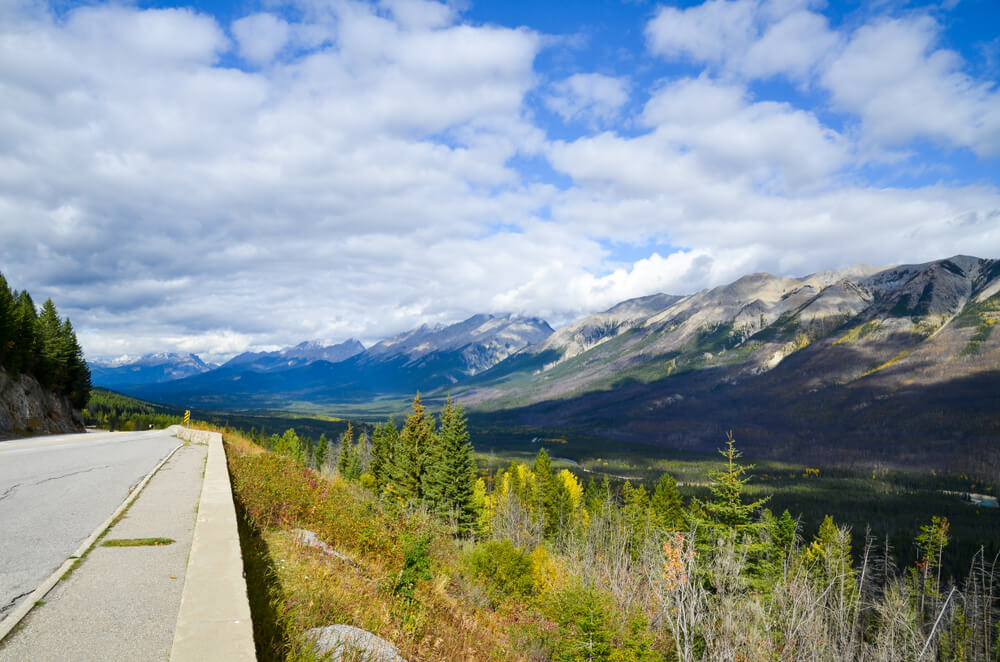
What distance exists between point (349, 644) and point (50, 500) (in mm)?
8822

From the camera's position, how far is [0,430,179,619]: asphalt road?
613cm

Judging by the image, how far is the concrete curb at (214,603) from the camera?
3.66 metres

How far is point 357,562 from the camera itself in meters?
9.70

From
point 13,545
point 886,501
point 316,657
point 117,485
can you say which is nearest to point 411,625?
point 316,657

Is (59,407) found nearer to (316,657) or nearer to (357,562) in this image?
(357,562)

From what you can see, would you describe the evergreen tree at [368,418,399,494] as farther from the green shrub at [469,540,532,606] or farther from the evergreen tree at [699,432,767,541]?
the evergreen tree at [699,432,767,541]

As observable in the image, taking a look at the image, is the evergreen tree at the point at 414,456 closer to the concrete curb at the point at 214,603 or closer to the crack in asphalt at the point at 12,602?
the concrete curb at the point at 214,603

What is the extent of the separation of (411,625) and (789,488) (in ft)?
719

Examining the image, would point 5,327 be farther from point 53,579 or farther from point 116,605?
point 116,605

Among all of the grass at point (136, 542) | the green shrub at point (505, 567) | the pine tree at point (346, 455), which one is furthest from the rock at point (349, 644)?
the pine tree at point (346, 455)

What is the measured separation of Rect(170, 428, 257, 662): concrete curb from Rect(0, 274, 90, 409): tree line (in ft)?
139

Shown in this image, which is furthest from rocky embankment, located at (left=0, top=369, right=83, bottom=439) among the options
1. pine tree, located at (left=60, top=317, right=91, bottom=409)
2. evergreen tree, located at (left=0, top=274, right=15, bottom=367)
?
pine tree, located at (left=60, top=317, right=91, bottom=409)

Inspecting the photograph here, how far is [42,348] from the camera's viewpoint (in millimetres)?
42219

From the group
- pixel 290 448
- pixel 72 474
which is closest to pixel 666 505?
pixel 290 448
